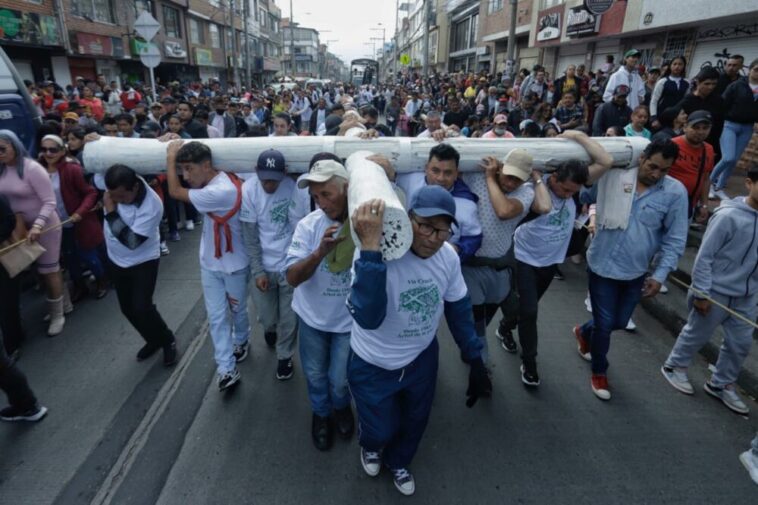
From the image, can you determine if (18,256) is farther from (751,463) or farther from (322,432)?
(751,463)

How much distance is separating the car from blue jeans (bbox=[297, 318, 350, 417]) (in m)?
4.83

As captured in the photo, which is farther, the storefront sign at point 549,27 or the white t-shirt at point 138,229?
the storefront sign at point 549,27

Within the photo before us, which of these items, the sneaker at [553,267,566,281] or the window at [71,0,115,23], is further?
the window at [71,0,115,23]

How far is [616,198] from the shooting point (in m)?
3.25

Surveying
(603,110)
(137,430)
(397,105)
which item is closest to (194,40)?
(397,105)

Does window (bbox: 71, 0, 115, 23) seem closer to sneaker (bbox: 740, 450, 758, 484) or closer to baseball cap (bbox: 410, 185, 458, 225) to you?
baseball cap (bbox: 410, 185, 458, 225)

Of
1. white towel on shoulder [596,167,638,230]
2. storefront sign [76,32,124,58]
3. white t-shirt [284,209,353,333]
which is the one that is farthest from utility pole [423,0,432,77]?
white t-shirt [284,209,353,333]

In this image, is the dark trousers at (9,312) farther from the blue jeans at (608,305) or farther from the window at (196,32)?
the window at (196,32)

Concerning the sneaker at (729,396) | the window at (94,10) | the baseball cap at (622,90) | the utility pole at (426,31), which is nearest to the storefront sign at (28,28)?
the window at (94,10)

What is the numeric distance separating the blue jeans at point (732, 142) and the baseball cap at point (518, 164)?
16.8ft

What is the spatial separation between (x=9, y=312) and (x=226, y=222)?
235 cm

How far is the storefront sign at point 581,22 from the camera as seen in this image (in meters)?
14.9

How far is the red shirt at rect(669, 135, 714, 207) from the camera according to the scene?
14.6 ft

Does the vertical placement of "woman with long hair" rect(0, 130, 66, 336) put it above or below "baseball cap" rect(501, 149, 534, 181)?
below
